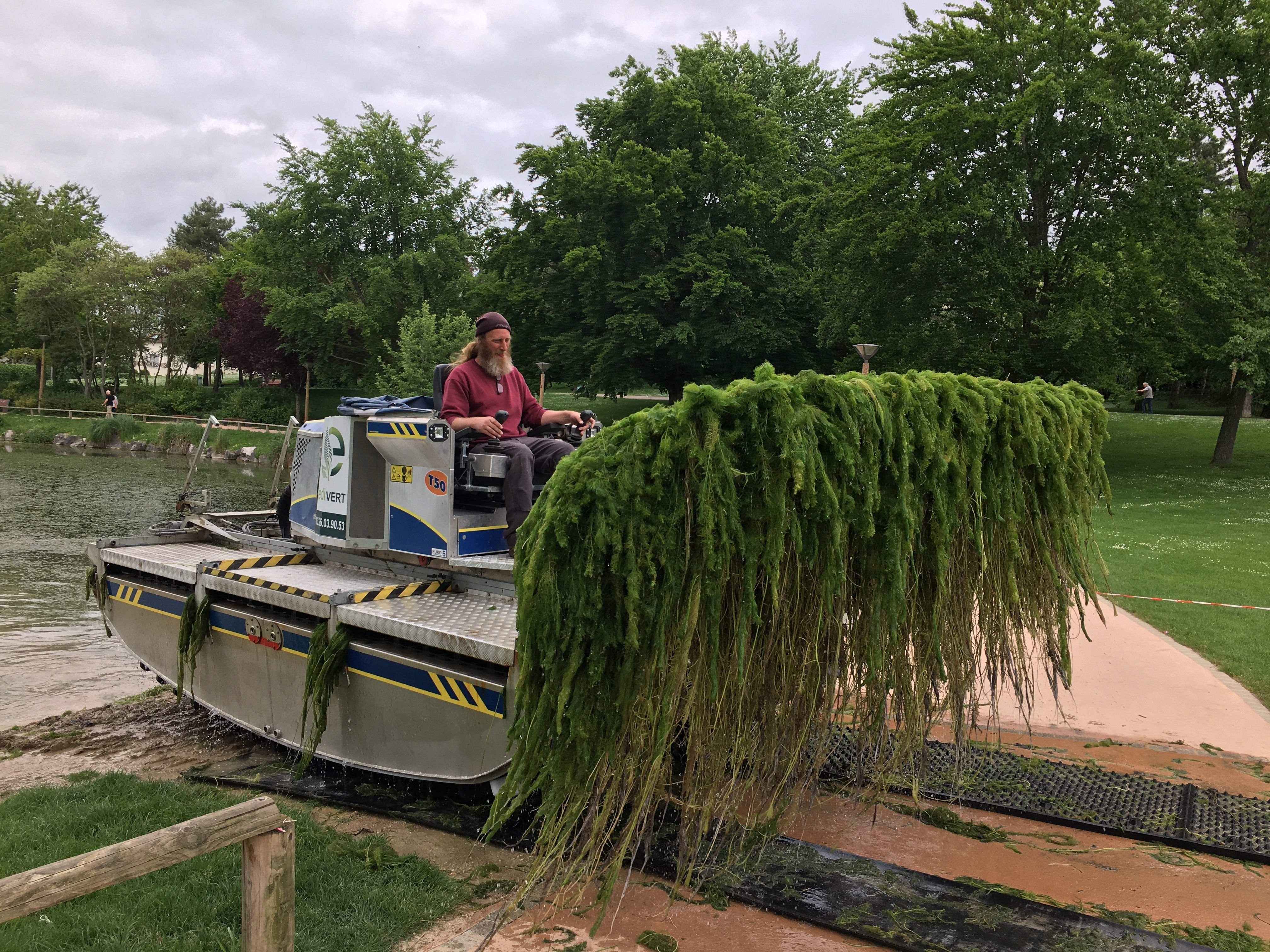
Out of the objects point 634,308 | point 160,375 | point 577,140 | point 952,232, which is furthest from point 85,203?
point 952,232

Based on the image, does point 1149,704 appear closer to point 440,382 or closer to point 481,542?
point 481,542

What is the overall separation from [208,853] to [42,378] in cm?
6157

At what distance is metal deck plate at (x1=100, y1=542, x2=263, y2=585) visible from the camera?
23.0 ft

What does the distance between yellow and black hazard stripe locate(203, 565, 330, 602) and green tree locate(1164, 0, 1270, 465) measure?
2215 cm

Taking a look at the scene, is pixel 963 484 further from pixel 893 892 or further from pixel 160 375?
pixel 160 375

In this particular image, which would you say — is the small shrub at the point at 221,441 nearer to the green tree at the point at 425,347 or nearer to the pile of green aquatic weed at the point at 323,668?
the green tree at the point at 425,347

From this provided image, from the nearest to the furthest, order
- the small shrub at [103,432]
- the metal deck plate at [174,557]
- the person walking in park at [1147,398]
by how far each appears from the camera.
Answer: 1. the metal deck plate at [174,557]
2. the person walking in park at [1147,398]
3. the small shrub at [103,432]

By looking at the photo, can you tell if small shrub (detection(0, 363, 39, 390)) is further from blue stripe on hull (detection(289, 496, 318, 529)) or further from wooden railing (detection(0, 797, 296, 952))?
wooden railing (detection(0, 797, 296, 952))

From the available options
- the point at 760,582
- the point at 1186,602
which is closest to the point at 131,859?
the point at 760,582

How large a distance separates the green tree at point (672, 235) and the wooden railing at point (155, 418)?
15872mm

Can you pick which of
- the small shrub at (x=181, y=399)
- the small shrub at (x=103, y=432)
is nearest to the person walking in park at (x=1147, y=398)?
the small shrub at (x=103, y=432)

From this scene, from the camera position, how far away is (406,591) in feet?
19.5

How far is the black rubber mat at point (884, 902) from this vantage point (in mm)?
3879

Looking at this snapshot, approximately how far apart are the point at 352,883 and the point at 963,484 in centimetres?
346
